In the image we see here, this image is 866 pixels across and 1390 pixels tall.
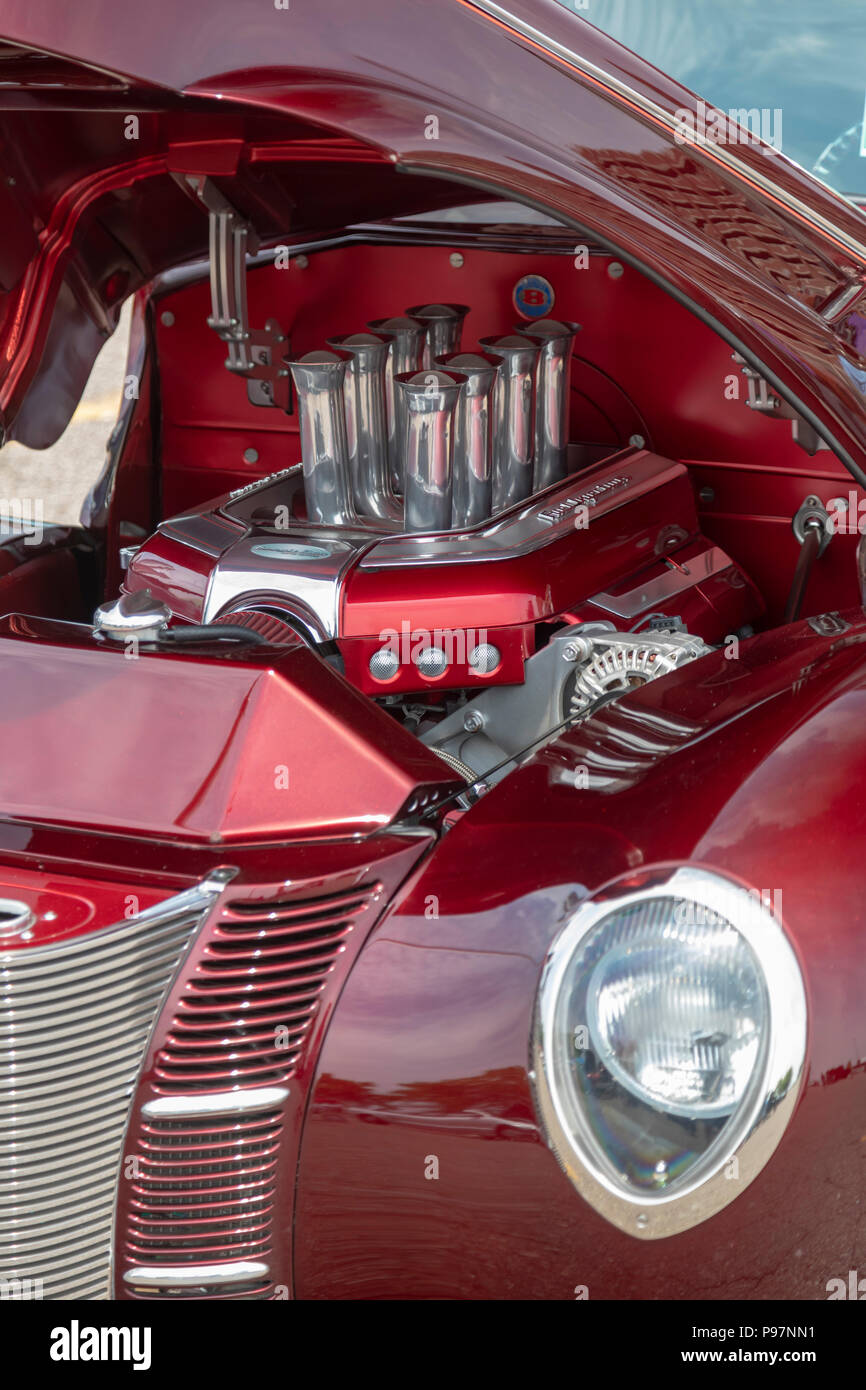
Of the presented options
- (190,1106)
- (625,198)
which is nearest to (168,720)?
(190,1106)

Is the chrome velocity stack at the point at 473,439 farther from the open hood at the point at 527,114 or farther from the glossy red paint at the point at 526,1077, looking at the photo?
the glossy red paint at the point at 526,1077

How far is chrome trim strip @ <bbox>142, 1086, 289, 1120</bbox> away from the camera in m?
0.95

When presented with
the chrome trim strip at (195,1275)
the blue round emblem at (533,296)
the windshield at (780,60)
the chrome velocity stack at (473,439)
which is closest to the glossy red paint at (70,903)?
the chrome trim strip at (195,1275)

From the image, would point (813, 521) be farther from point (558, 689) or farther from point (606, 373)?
point (558, 689)

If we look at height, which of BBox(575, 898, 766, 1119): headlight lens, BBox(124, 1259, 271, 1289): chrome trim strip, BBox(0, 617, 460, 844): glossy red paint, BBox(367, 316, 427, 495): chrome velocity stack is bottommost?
BBox(124, 1259, 271, 1289): chrome trim strip

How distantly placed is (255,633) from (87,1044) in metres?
0.46

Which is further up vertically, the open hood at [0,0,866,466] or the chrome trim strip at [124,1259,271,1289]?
the open hood at [0,0,866,466]

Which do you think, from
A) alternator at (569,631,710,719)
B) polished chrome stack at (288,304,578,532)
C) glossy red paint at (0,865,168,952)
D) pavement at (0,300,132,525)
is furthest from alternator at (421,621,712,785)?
pavement at (0,300,132,525)

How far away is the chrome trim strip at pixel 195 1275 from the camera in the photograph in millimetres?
965

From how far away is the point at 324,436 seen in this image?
1683mm

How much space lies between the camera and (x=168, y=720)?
1.08m

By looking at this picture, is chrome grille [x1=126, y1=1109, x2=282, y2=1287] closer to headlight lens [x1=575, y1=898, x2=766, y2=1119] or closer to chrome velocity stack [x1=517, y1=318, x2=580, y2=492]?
headlight lens [x1=575, y1=898, x2=766, y2=1119]

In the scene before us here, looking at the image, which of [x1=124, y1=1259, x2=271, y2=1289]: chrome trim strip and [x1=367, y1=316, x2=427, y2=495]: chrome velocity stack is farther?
[x1=367, y1=316, x2=427, y2=495]: chrome velocity stack

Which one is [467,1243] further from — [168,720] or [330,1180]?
[168,720]
